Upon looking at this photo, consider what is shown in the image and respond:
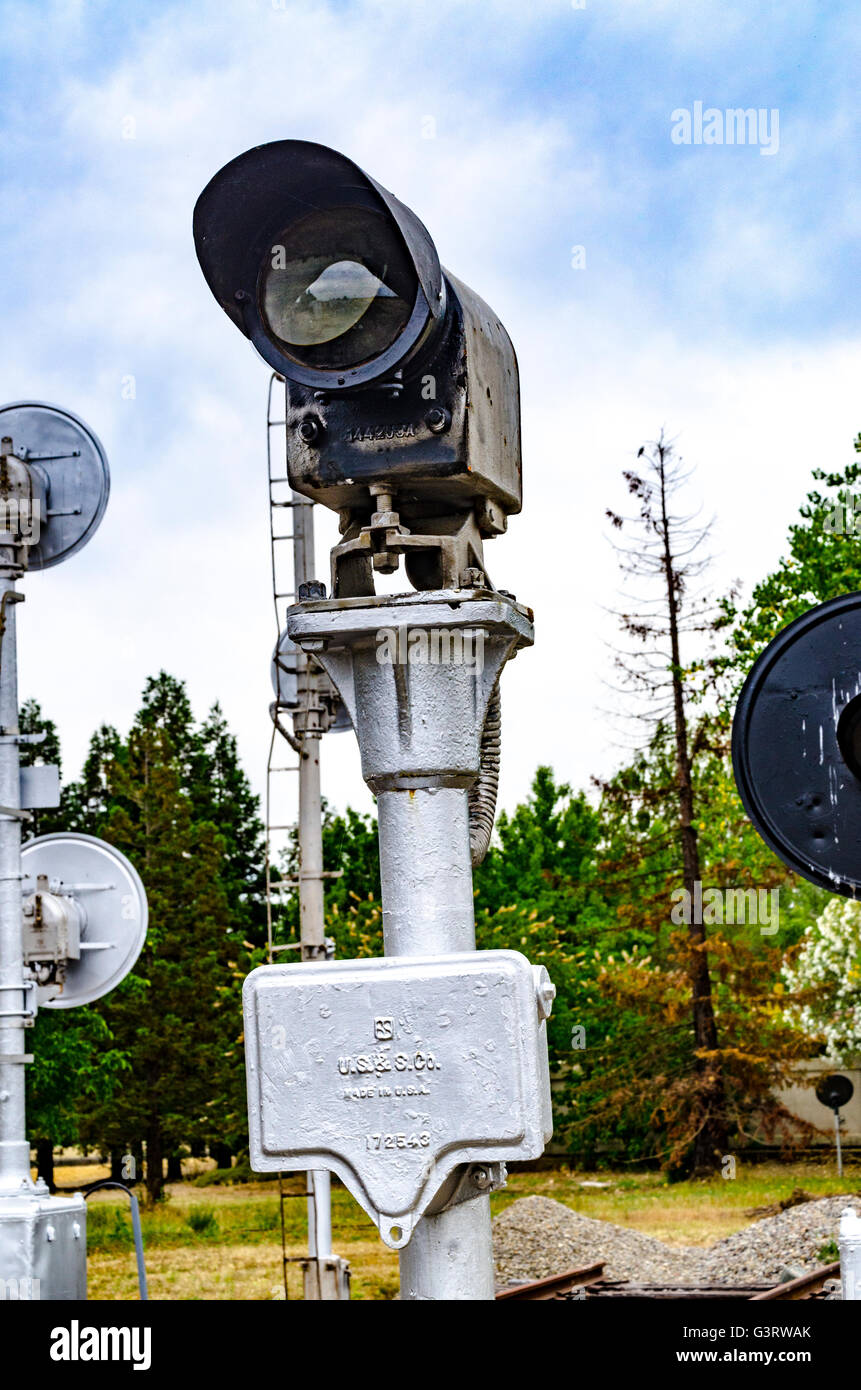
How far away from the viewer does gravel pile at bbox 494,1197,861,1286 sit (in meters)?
14.7

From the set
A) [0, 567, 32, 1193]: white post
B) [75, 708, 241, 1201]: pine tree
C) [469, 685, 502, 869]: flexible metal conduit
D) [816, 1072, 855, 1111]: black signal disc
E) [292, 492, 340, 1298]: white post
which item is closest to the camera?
[469, 685, 502, 869]: flexible metal conduit

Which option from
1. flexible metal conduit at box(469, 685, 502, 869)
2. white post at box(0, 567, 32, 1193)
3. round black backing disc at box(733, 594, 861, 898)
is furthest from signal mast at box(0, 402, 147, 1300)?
round black backing disc at box(733, 594, 861, 898)

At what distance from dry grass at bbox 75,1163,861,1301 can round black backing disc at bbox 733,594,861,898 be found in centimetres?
1285

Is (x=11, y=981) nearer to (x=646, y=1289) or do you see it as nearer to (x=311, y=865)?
(x=311, y=865)

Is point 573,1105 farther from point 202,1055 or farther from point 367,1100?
point 367,1100

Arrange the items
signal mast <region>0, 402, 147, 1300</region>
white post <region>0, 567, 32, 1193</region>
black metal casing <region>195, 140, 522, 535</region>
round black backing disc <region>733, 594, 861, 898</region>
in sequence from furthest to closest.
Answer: white post <region>0, 567, 32, 1193</region>, signal mast <region>0, 402, 147, 1300</region>, black metal casing <region>195, 140, 522, 535</region>, round black backing disc <region>733, 594, 861, 898</region>

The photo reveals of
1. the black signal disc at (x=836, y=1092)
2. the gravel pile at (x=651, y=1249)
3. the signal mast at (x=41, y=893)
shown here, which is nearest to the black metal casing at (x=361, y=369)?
the signal mast at (x=41, y=893)

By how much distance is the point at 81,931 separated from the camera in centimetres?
1002

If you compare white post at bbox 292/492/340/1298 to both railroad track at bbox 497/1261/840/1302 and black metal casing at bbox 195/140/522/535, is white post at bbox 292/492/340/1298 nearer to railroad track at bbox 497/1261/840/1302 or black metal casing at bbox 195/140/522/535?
railroad track at bbox 497/1261/840/1302

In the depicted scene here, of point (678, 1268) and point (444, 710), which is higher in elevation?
point (444, 710)

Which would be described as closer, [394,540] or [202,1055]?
[394,540]
